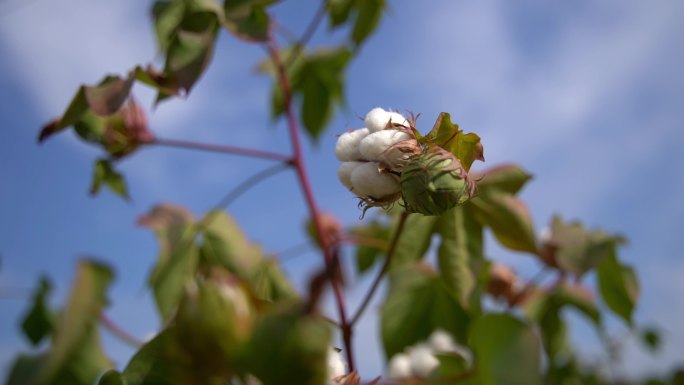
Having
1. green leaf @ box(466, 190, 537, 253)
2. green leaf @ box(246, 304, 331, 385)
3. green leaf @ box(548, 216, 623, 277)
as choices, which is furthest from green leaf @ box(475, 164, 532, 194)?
green leaf @ box(246, 304, 331, 385)

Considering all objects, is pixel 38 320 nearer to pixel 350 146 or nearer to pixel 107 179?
pixel 107 179

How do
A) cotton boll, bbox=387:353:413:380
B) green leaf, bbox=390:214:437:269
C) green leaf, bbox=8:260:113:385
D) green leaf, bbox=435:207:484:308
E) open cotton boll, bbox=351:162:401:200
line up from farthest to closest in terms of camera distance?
cotton boll, bbox=387:353:413:380 → green leaf, bbox=390:214:437:269 → green leaf, bbox=435:207:484:308 → open cotton boll, bbox=351:162:401:200 → green leaf, bbox=8:260:113:385

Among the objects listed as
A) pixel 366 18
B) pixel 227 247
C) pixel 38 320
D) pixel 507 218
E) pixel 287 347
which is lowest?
pixel 38 320

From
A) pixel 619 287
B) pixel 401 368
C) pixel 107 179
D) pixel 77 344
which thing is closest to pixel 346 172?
pixel 77 344

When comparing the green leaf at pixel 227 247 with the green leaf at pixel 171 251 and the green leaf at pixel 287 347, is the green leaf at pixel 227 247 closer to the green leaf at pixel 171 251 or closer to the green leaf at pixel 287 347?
the green leaf at pixel 171 251

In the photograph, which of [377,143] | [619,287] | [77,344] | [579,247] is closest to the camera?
[77,344]

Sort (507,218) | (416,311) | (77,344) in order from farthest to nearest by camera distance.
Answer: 1. (416,311)
2. (507,218)
3. (77,344)

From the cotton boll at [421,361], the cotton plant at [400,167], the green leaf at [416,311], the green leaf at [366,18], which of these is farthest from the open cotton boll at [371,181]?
the cotton boll at [421,361]

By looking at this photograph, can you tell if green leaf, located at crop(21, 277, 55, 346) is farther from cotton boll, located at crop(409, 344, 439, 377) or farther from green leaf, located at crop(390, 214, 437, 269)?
cotton boll, located at crop(409, 344, 439, 377)
